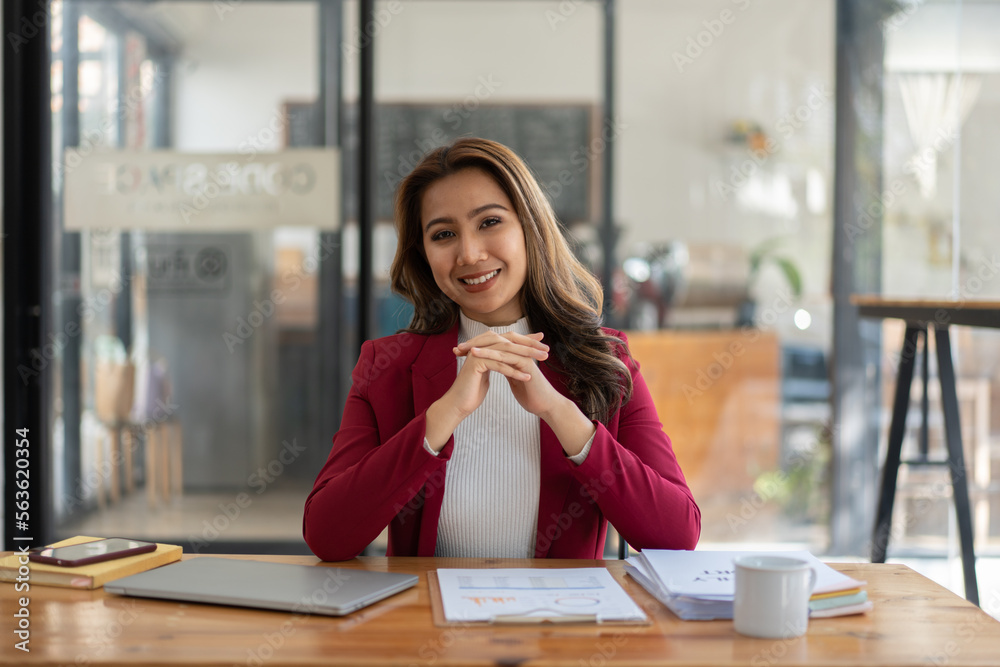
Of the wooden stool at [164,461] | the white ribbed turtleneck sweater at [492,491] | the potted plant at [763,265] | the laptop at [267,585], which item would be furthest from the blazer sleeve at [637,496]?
the wooden stool at [164,461]

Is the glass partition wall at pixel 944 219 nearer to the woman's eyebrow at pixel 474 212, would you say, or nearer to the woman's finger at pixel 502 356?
the woman's eyebrow at pixel 474 212

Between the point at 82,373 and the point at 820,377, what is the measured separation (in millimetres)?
2986

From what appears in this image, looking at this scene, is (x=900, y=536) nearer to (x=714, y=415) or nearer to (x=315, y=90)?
(x=714, y=415)

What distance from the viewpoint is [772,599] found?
3.32 ft

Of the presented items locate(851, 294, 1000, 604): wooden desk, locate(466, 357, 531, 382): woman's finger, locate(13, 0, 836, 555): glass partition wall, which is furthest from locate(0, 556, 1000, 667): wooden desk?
locate(13, 0, 836, 555): glass partition wall

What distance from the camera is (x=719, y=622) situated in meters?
1.07

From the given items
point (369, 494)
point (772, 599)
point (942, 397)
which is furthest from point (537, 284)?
point (942, 397)

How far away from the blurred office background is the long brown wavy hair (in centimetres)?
150

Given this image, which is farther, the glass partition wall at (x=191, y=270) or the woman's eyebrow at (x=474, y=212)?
the glass partition wall at (x=191, y=270)

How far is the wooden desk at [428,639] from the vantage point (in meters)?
0.94

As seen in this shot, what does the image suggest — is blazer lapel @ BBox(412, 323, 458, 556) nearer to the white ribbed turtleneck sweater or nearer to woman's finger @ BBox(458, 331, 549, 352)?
the white ribbed turtleneck sweater

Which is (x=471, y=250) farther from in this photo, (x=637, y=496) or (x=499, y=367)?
(x=637, y=496)

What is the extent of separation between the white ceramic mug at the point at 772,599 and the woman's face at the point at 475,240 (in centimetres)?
81

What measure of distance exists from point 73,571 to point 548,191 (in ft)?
8.45
